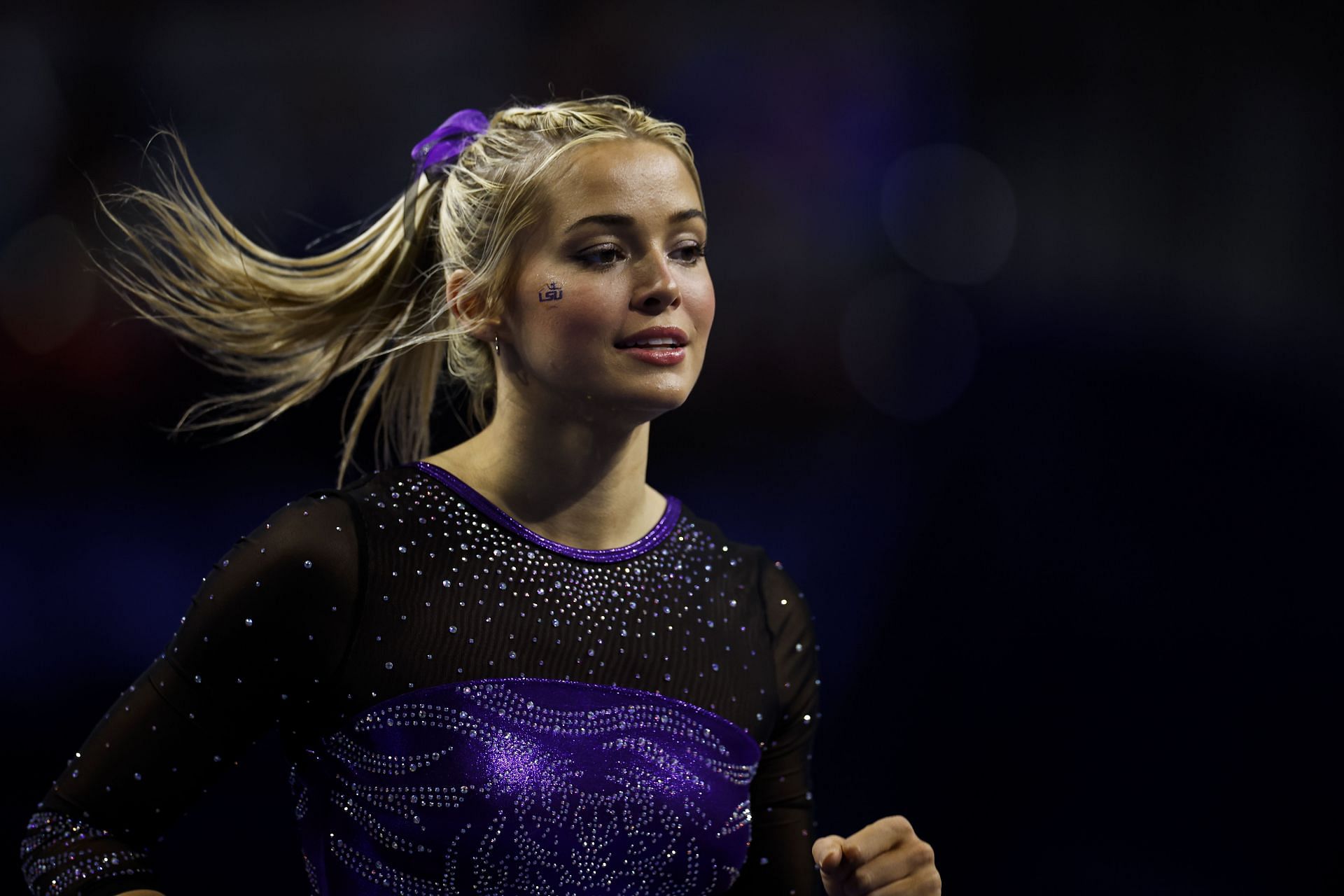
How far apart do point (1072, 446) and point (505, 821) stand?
5.07ft

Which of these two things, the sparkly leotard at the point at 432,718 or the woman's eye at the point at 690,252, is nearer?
the sparkly leotard at the point at 432,718

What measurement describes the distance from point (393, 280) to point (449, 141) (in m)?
0.19

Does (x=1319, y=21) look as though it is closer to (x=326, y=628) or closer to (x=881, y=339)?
(x=881, y=339)

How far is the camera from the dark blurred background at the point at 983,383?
2291mm

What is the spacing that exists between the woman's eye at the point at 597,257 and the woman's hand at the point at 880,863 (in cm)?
65

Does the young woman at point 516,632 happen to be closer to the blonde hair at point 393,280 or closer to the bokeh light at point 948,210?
the blonde hair at point 393,280

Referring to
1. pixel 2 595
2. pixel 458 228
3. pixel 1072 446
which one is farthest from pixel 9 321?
pixel 1072 446

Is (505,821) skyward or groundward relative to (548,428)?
groundward

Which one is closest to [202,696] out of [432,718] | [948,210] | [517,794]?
[432,718]

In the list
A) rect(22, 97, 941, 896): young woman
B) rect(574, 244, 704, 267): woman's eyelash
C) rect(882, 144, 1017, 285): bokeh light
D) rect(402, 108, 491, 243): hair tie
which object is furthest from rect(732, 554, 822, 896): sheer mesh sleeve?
rect(882, 144, 1017, 285): bokeh light

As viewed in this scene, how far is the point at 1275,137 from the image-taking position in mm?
2568

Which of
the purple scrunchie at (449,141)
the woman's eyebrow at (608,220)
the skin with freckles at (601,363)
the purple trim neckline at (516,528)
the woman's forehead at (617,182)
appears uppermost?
the purple scrunchie at (449,141)

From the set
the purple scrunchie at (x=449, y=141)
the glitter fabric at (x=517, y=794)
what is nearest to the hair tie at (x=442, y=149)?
the purple scrunchie at (x=449, y=141)

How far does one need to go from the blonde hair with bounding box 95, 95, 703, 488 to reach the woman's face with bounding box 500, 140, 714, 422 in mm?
51
